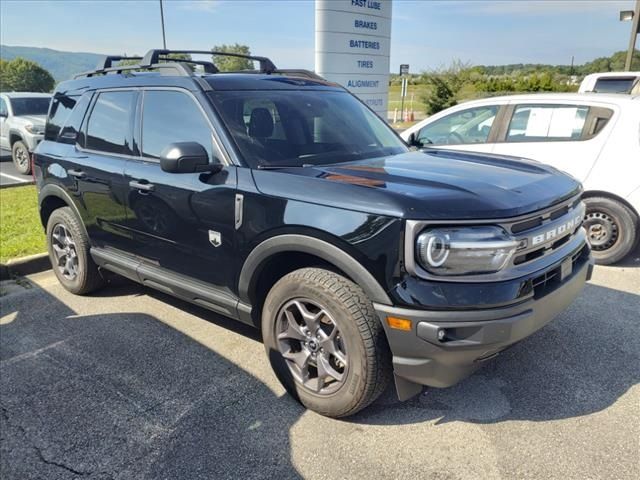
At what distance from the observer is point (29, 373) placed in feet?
11.1

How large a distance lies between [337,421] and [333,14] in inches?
280

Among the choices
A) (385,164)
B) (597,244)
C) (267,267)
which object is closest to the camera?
(267,267)

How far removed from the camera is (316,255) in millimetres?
2689

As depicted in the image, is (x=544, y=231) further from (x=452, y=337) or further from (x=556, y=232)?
(x=452, y=337)

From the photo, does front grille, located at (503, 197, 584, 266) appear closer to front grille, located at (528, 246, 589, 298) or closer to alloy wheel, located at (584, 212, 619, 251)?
front grille, located at (528, 246, 589, 298)

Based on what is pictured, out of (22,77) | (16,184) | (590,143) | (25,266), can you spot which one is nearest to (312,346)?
(25,266)

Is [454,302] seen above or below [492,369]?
above

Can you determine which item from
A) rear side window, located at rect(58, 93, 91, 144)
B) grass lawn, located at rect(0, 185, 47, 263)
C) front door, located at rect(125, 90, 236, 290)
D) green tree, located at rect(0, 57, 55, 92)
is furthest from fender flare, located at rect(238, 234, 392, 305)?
green tree, located at rect(0, 57, 55, 92)

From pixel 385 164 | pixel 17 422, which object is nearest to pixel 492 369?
pixel 385 164

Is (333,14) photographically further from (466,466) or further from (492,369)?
(466,466)

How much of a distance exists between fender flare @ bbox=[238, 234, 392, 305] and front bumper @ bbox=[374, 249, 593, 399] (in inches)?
4.0

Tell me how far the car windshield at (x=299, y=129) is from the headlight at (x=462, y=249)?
1.15 metres

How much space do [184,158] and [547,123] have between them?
14.9 feet

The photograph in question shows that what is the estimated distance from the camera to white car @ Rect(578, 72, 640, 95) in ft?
35.6
